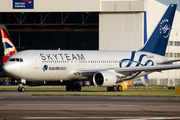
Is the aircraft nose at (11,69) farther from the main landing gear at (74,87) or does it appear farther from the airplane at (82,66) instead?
the main landing gear at (74,87)

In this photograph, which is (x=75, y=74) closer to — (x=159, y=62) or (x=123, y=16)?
(x=159, y=62)

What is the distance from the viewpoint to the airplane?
115 ft

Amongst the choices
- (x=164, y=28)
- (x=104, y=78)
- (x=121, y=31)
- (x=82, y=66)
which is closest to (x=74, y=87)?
(x=82, y=66)

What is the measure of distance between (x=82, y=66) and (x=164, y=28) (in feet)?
45.1

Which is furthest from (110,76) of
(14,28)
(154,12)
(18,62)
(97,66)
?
(14,28)

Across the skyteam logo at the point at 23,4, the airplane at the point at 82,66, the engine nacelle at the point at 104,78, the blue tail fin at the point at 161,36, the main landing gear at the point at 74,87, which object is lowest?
the main landing gear at the point at 74,87

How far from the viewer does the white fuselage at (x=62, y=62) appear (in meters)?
34.8

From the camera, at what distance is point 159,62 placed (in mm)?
42938

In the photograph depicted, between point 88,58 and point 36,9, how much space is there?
1853 centimetres

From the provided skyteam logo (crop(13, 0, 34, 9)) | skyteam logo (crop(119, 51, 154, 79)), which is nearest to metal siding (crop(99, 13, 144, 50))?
skyteam logo (crop(13, 0, 34, 9))

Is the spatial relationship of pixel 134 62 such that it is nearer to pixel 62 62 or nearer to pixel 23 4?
pixel 62 62

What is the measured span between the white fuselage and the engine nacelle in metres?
2.05

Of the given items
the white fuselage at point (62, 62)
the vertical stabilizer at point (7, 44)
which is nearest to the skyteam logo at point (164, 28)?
the white fuselage at point (62, 62)

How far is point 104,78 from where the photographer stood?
117 ft
